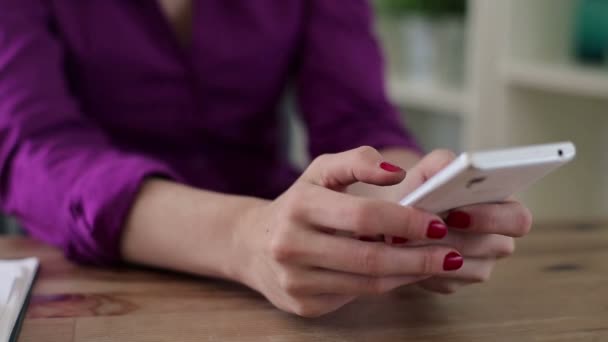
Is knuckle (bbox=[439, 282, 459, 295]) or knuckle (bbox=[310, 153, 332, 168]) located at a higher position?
knuckle (bbox=[310, 153, 332, 168])

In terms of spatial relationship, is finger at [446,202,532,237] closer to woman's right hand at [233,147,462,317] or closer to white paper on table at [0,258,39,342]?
woman's right hand at [233,147,462,317]

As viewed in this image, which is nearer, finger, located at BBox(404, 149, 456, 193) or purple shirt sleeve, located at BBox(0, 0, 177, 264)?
finger, located at BBox(404, 149, 456, 193)

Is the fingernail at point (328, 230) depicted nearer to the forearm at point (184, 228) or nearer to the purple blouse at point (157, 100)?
the forearm at point (184, 228)

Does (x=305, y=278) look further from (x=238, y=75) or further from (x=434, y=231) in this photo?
(x=238, y=75)

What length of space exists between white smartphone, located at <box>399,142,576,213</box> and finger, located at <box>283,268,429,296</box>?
0.06 m

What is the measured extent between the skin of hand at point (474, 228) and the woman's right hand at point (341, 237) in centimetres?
3

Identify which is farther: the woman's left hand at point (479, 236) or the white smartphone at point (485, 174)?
the woman's left hand at point (479, 236)

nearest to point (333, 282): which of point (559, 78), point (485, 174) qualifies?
point (485, 174)

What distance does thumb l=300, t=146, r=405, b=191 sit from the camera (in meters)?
0.48

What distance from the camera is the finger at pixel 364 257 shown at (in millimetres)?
486

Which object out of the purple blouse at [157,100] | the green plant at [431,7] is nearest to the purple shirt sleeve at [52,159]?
the purple blouse at [157,100]

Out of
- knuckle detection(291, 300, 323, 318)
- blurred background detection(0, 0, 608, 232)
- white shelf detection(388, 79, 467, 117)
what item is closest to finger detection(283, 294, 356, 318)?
knuckle detection(291, 300, 323, 318)

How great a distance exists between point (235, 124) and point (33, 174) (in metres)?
0.28

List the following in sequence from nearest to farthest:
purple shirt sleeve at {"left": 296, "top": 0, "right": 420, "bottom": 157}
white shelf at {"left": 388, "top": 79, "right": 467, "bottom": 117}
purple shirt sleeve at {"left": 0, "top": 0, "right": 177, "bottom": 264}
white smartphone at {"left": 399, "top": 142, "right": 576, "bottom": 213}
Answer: white smartphone at {"left": 399, "top": 142, "right": 576, "bottom": 213}, purple shirt sleeve at {"left": 0, "top": 0, "right": 177, "bottom": 264}, purple shirt sleeve at {"left": 296, "top": 0, "right": 420, "bottom": 157}, white shelf at {"left": 388, "top": 79, "right": 467, "bottom": 117}
